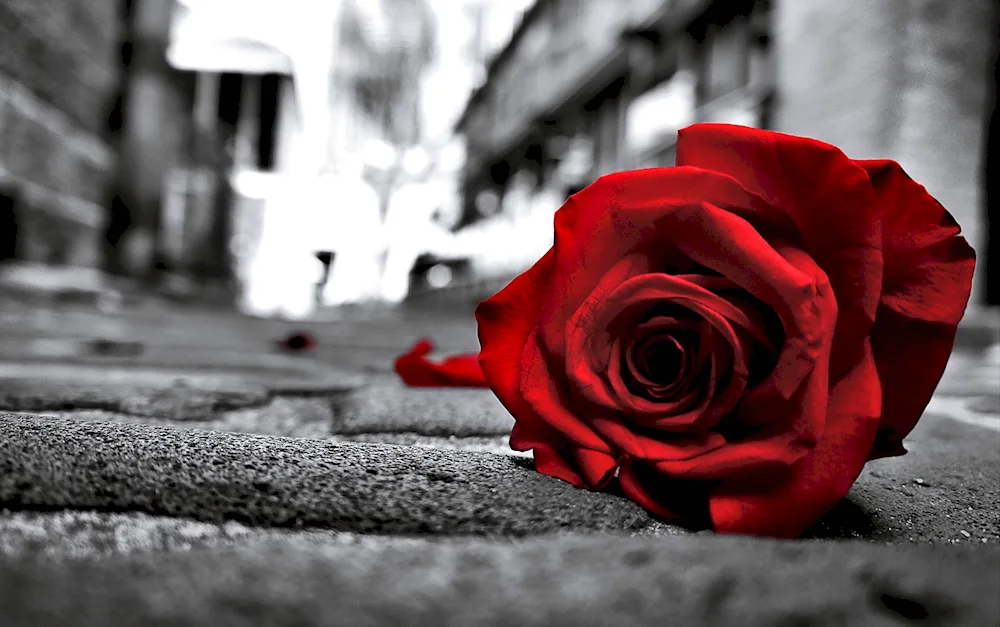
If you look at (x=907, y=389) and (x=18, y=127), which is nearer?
(x=907, y=389)

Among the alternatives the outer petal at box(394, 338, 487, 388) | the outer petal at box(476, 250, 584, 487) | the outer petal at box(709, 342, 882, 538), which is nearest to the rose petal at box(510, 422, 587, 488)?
the outer petal at box(476, 250, 584, 487)

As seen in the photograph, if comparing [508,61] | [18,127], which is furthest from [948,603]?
[508,61]

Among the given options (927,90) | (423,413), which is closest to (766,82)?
(927,90)

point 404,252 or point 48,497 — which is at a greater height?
point 404,252

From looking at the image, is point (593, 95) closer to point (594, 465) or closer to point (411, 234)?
point (411, 234)

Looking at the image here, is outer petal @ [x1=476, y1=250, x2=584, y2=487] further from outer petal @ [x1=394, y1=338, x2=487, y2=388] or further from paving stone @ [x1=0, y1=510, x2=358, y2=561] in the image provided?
outer petal @ [x1=394, y1=338, x2=487, y2=388]

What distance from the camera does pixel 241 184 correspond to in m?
10.7

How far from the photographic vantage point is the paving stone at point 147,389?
2.89ft

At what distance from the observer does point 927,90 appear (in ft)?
9.21

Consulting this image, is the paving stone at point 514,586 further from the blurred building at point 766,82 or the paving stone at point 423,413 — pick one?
the blurred building at point 766,82

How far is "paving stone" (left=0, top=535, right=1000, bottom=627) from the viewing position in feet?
0.94

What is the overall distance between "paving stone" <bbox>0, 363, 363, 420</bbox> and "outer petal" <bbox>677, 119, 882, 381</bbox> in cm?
73

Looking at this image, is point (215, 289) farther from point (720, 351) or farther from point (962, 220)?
point (720, 351)

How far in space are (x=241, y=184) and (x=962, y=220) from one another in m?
9.84
